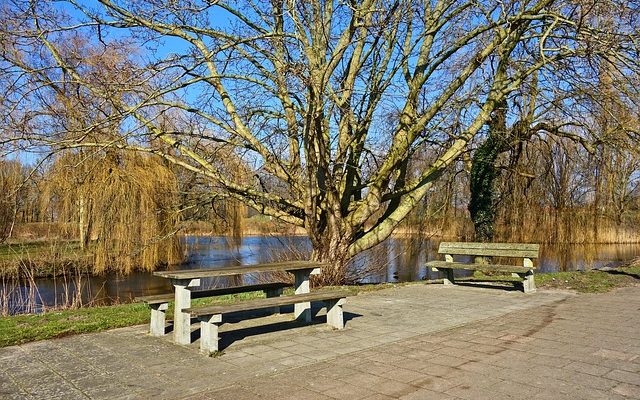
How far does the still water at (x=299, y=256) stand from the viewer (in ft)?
45.7

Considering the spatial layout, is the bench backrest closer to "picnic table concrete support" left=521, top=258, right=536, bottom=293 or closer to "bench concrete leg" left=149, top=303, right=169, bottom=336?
"picnic table concrete support" left=521, top=258, right=536, bottom=293

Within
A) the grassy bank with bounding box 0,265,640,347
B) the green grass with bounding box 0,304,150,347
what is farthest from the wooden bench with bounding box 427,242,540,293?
the green grass with bounding box 0,304,150,347

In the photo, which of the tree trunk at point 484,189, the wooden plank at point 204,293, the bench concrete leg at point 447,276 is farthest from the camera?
the tree trunk at point 484,189

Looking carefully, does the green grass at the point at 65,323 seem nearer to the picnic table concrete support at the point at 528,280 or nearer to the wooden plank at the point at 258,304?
the wooden plank at the point at 258,304

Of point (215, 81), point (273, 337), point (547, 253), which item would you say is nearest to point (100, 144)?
point (215, 81)

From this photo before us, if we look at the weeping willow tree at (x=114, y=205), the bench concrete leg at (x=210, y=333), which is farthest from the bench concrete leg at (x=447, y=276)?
the weeping willow tree at (x=114, y=205)

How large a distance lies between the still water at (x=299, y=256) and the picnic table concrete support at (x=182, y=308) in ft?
19.6

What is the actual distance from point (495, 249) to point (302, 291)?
5207 millimetres

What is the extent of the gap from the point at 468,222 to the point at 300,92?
373 inches

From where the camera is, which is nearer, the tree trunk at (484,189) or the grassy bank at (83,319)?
the grassy bank at (83,319)

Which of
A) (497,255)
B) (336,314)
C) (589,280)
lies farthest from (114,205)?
(589,280)

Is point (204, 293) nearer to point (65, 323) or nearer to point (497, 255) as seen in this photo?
point (65, 323)

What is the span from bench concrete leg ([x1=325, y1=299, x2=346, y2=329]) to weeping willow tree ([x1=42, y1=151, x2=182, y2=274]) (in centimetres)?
1158

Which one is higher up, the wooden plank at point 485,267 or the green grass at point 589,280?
the wooden plank at point 485,267
